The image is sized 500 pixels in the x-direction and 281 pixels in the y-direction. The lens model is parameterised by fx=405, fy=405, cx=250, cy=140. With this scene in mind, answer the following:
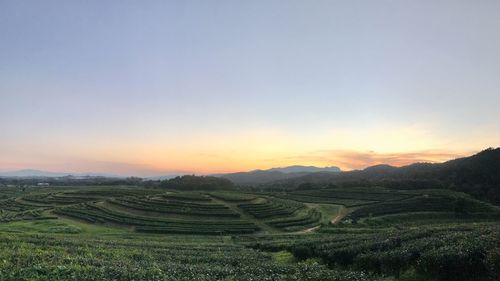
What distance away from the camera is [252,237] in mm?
59938

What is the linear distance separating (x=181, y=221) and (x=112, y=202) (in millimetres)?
29417

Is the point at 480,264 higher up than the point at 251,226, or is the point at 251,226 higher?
the point at 480,264

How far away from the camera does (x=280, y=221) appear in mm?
77562

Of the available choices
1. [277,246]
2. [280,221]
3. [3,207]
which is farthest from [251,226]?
[3,207]

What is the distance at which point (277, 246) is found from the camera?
4200 centimetres

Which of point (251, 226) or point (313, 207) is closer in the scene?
point (251, 226)

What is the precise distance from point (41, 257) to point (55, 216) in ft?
222

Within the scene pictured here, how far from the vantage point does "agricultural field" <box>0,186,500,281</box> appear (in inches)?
768

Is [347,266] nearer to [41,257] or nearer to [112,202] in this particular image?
[41,257]

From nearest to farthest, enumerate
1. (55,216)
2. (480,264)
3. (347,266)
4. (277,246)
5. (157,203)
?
(480,264) → (347,266) → (277,246) → (55,216) → (157,203)

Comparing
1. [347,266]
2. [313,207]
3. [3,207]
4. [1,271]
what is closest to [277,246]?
[347,266]

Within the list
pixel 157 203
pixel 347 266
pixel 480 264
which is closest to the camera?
pixel 480 264

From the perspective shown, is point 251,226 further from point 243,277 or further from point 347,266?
point 243,277

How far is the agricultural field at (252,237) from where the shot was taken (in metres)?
19.5
